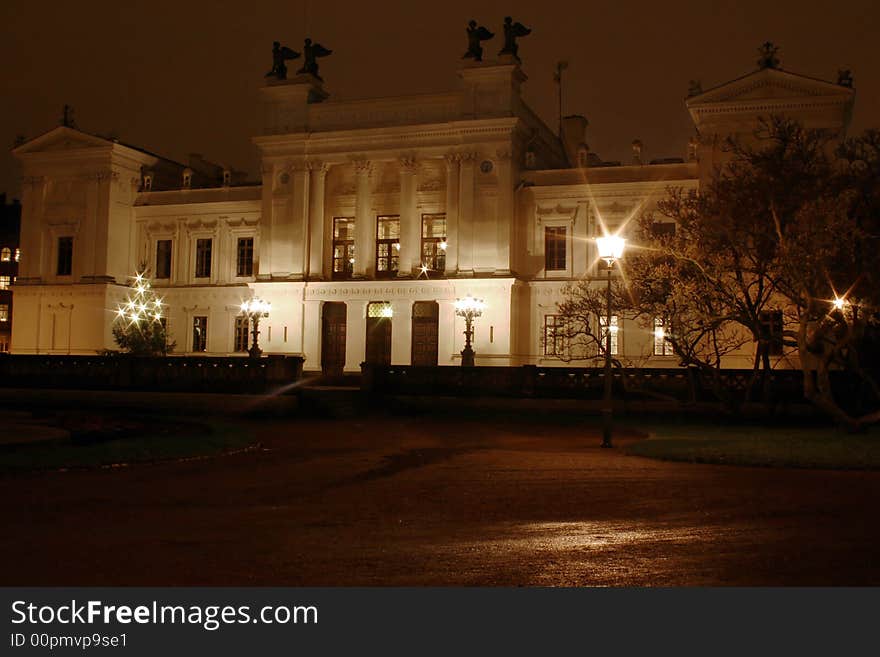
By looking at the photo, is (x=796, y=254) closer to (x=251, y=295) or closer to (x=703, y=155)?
(x=703, y=155)

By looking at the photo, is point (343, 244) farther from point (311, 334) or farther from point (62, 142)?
point (62, 142)

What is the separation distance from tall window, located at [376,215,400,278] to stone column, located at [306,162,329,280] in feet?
10.6

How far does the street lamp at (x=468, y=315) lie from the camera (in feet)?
138

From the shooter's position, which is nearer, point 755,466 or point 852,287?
point 755,466

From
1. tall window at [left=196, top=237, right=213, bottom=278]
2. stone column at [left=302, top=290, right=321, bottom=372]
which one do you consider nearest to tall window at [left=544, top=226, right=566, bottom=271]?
stone column at [left=302, top=290, right=321, bottom=372]

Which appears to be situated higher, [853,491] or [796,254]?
[796,254]

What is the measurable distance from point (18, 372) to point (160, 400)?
32.1 ft

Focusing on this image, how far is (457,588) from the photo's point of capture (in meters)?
7.68

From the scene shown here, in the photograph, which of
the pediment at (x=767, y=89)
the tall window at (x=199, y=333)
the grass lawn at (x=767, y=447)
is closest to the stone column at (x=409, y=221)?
the tall window at (x=199, y=333)

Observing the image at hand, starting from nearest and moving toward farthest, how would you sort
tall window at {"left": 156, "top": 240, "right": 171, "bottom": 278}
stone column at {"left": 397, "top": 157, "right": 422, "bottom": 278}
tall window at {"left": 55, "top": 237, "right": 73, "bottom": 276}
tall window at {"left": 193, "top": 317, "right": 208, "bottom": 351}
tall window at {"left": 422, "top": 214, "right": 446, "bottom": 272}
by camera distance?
1. stone column at {"left": 397, "top": 157, "right": 422, "bottom": 278}
2. tall window at {"left": 422, "top": 214, "right": 446, "bottom": 272}
3. tall window at {"left": 193, "top": 317, "right": 208, "bottom": 351}
4. tall window at {"left": 55, "top": 237, "right": 73, "bottom": 276}
5. tall window at {"left": 156, "top": 240, "right": 171, "bottom": 278}

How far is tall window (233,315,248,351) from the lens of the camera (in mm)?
53750

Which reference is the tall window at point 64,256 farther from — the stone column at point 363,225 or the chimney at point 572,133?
→ the chimney at point 572,133

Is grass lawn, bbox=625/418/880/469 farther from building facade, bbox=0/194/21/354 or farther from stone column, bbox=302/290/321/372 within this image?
building facade, bbox=0/194/21/354

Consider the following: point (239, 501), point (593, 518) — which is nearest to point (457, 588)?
point (593, 518)
